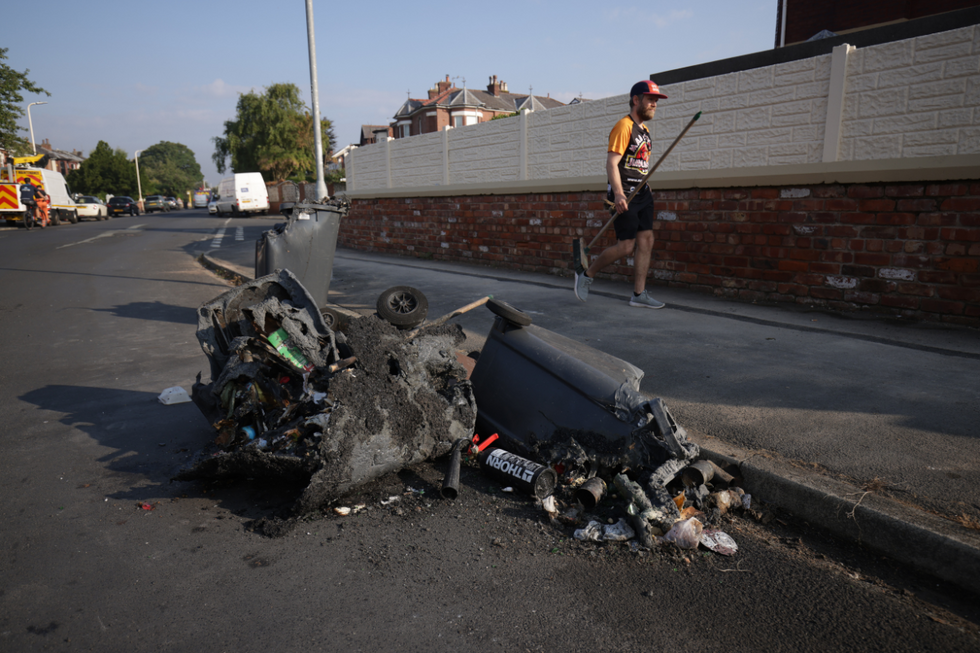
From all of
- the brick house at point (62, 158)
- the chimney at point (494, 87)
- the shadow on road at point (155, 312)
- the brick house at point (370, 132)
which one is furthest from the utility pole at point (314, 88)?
the brick house at point (62, 158)

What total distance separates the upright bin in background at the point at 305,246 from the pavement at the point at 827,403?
2.46 ft

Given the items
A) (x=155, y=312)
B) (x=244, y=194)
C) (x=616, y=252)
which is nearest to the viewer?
(x=616, y=252)

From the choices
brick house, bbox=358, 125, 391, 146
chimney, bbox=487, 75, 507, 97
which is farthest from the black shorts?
brick house, bbox=358, 125, 391, 146

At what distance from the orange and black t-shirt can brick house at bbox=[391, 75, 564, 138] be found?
46.2 m

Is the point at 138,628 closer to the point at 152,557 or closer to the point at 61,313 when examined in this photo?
the point at 152,557

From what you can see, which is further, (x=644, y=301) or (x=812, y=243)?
(x=644, y=301)

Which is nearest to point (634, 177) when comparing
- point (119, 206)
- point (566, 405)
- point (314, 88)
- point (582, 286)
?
point (582, 286)

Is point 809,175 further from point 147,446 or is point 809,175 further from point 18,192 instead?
point 18,192

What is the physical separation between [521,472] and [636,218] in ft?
Answer: 12.3

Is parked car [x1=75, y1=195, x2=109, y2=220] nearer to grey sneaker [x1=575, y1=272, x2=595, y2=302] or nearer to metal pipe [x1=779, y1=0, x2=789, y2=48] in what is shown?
metal pipe [x1=779, y1=0, x2=789, y2=48]

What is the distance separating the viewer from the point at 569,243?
336 inches

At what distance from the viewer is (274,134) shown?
50.4 meters

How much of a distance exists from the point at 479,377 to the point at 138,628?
6.07 ft

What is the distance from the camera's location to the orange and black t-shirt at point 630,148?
5672mm
